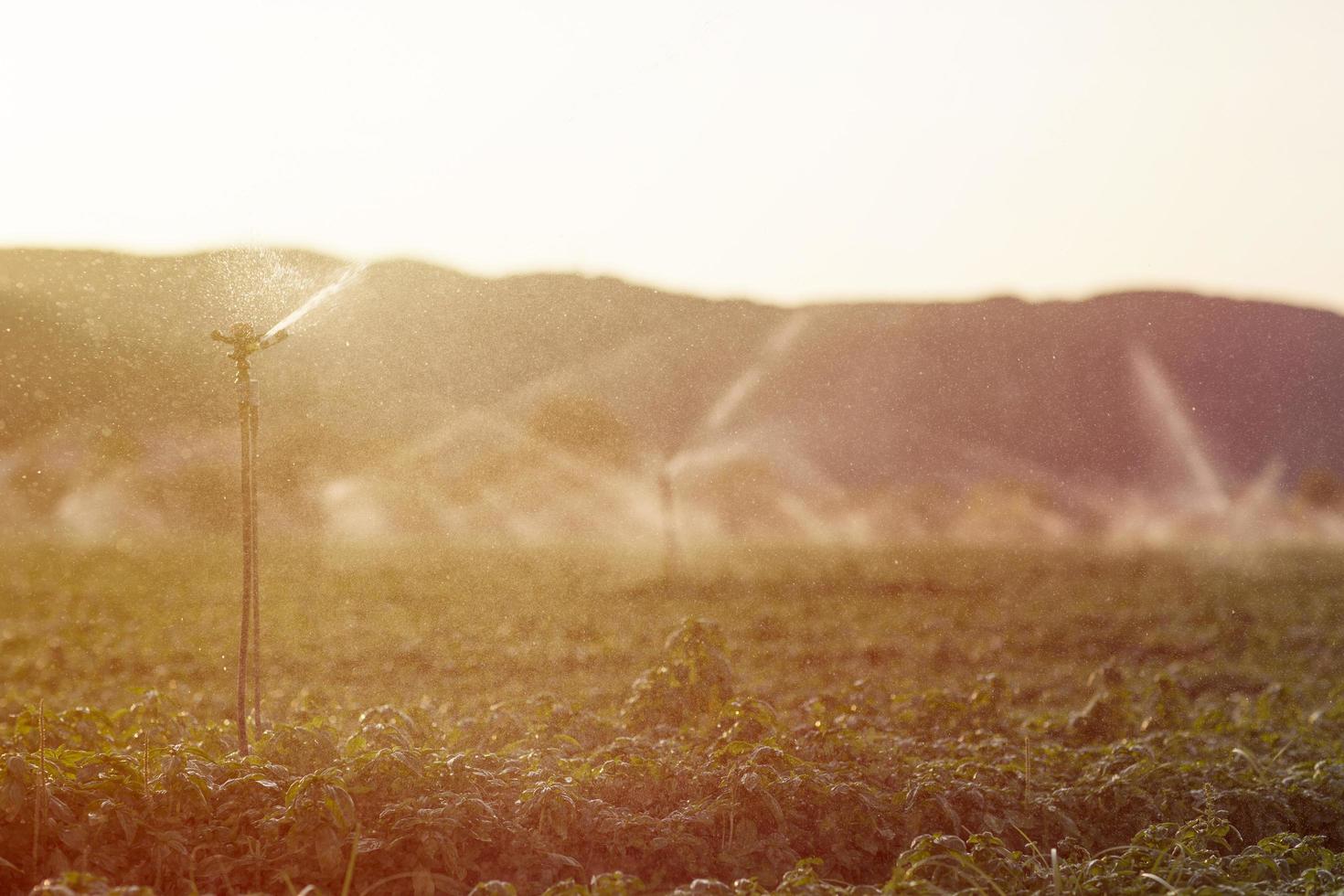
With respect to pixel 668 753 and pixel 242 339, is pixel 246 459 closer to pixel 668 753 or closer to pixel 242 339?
pixel 242 339

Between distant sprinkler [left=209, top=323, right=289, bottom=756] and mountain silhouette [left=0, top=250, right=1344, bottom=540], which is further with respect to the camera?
mountain silhouette [left=0, top=250, right=1344, bottom=540]

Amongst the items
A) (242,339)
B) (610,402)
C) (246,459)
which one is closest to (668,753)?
(246,459)

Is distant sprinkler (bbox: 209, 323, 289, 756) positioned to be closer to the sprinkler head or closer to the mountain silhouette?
the sprinkler head

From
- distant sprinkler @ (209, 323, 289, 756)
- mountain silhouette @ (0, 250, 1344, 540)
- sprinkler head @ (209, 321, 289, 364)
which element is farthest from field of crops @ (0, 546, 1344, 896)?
mountain silhouette @ (0, 250, 1344, 540)

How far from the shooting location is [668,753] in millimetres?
5301

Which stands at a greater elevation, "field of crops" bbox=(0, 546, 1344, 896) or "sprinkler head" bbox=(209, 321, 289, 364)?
"sprinkler head" bbox=(209, 321, 289, 364)

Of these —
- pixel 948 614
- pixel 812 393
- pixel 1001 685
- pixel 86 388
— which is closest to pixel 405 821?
pixel 1001 685

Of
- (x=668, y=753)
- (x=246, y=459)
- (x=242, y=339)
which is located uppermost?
(x=242, y=339)

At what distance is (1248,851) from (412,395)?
144ft

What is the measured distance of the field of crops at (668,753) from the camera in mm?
3795

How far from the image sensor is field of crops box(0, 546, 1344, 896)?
3.79m

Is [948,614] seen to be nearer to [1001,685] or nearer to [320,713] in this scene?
[1001,685]

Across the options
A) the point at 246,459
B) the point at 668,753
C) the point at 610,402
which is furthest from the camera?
the point at 610,402

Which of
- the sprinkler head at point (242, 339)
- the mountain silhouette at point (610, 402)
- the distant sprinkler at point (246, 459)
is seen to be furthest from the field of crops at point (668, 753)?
the mountain silhouette at point (610, 402)
